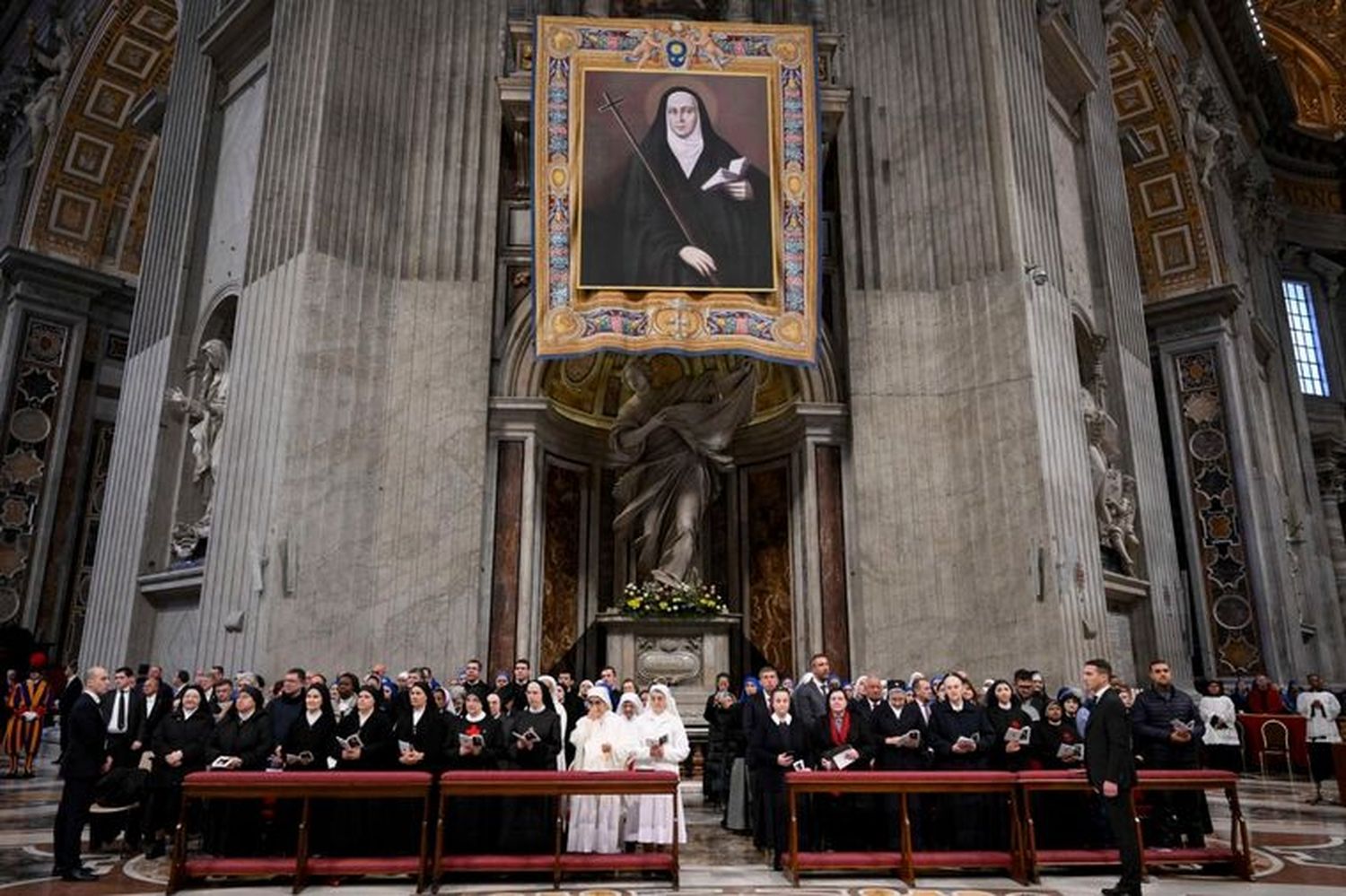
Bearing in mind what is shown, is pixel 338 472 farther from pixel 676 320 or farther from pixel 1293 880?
pixel 1293 880

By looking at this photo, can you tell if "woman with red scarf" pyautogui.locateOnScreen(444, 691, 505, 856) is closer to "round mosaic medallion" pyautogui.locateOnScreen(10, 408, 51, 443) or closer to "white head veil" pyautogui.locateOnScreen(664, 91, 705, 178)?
"white head veil" pyautogui.locateOnScreen(664, 91, 705, 178)

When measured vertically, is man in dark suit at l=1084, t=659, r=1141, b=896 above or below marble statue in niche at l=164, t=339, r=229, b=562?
below

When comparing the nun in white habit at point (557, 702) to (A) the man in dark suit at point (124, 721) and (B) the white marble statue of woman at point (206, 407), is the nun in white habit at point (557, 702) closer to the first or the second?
(A) the man in dark suit at point (124, 721)

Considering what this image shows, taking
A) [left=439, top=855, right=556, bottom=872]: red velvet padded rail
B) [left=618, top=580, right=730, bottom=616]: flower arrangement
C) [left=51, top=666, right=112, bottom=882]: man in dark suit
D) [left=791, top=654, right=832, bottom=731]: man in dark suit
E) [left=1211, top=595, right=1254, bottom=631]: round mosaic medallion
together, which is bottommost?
[left=439, top=855, right=556, bottom=872]: red velvet padded rail

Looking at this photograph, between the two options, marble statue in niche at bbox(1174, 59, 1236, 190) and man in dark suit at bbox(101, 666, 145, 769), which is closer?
man in dark suit at bbox(101, 666, 145, 769)

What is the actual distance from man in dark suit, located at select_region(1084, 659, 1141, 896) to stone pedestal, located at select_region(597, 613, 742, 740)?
238 inches

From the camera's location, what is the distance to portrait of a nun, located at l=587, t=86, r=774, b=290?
35.9ft

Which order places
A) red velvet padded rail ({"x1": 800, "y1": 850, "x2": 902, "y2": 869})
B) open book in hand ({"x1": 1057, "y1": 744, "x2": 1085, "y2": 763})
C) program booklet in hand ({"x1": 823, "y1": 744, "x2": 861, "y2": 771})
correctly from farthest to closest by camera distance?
open book in hand ({"x1": 1057, "y1": 744, "x2": 1085, "y2": 763}) → program booklet in hand ({"x1": 823, "y1": 744, "x2": 861, "y2": 771}) → red velvet padded rail ({"x1": 800, "y1": 850, "x2": 902, "y2": 869})

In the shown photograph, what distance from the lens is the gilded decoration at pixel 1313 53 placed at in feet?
83.9

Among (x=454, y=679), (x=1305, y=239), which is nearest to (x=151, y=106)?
(x=454, y=679)

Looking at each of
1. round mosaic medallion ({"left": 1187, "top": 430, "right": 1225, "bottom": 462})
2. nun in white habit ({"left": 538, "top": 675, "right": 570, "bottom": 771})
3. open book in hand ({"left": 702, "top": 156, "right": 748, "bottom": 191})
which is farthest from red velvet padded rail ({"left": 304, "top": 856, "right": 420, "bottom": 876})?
round mosaic medallion ({"left": 1187, "top": 430, "right": 1225, "bottom": 462})

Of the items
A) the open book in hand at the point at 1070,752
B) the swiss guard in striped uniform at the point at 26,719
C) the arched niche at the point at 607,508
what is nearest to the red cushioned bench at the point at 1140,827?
the open book in hand at the point at 1070,752

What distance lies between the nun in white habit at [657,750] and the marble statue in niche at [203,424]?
246 inches

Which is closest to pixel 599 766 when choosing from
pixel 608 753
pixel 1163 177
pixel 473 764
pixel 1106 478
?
pixel 608 753
